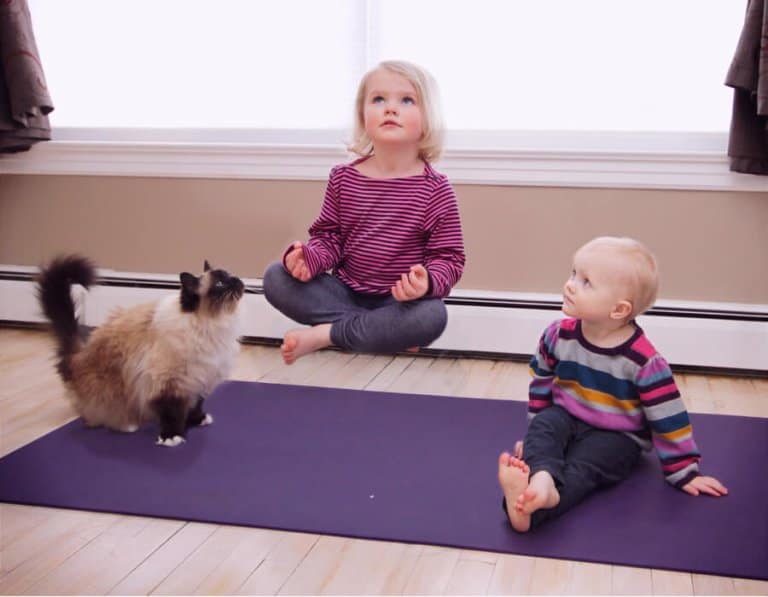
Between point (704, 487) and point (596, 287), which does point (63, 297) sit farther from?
point (704, 487)

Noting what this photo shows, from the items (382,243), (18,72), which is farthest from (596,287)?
(18,72)

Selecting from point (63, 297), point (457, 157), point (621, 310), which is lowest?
point (63, 297)

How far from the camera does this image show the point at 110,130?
2.90m

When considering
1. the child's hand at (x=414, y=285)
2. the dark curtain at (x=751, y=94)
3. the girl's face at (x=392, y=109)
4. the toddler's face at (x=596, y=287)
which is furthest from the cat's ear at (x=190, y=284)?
the dark curtain at (x=751, y=94)

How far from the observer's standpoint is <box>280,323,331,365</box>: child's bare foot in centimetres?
197

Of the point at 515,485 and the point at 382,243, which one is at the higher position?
the point at 382,243

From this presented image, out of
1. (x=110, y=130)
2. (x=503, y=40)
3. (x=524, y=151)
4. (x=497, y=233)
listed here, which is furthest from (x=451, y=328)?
(x=110, y=130)

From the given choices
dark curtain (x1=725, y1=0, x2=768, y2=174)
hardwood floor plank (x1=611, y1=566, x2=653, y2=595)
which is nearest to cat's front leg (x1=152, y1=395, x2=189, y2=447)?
hardwood floor plank (x1=611, y1=566, x2=653, y2=595)

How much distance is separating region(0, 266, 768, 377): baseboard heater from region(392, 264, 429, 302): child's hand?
2.31ft

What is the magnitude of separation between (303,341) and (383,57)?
3.44ft

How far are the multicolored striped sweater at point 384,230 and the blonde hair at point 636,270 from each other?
47 centimetres

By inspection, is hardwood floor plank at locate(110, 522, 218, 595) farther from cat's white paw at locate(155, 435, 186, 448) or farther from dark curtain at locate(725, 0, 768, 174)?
dark curtain at locate(725, 0, 768, 174)

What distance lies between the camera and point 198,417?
6.50ft

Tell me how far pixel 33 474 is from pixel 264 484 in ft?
1.51
